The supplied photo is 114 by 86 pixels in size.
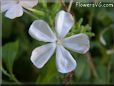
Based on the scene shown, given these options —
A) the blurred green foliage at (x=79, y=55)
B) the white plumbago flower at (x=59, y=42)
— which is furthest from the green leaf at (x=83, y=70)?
the white plumbago flower at (x=59, y=42)

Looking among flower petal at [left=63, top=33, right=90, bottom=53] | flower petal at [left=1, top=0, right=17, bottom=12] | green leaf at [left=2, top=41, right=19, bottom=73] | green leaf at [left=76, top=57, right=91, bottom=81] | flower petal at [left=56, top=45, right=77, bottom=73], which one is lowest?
green leaf at [left=76, top=57, right=91, bottom=81]

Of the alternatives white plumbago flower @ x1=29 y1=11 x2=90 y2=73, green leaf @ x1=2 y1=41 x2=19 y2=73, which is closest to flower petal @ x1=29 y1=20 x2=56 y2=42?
white plumbago flower @ x1=29 y1=11 x2=90 y2=73

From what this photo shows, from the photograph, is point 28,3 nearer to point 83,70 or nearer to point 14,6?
point 14,6

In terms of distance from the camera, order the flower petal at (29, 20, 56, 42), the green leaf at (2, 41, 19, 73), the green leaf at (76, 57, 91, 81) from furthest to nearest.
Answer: the green leaf at (76, 57, 91, 81)
the green leaf at (2, 41, 19, 73)
the flower petal at (29, 20, 56, 42)

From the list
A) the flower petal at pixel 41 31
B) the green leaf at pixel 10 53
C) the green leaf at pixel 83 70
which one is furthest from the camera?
the green leaf at pixel 83 70

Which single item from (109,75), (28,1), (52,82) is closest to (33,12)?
(28,1)

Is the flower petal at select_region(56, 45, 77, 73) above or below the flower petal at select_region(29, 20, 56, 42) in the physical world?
below

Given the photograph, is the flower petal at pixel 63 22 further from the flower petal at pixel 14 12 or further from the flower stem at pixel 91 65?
the flower stem at pixel 91 65

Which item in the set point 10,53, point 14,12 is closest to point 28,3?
point 14,12

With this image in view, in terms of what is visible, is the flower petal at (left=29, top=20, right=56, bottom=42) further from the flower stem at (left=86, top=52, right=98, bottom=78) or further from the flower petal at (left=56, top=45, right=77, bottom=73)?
the flower stem at (left=86, top=52, right=98, bottom=78)

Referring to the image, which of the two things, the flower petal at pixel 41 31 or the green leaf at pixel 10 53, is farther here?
the green leaf at pixel 10 53
